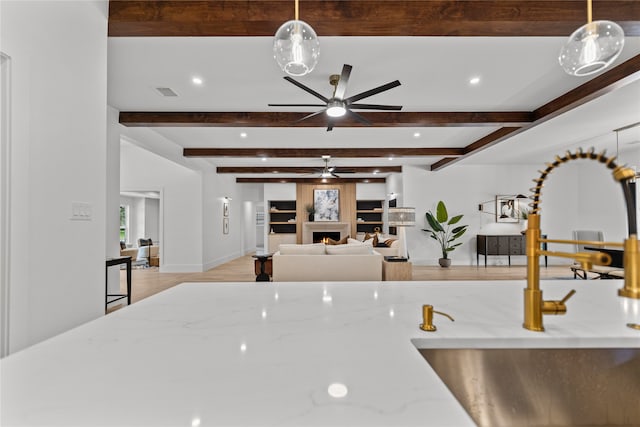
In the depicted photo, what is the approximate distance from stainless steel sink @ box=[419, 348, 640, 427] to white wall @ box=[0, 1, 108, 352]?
5.16ft

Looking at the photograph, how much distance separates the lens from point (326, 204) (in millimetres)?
10016

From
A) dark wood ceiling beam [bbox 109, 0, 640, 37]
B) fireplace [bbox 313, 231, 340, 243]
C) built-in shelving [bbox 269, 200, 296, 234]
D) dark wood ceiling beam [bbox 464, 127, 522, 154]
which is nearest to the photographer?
dark wood ceiling beam [bbox 109, 0, 640, 37]

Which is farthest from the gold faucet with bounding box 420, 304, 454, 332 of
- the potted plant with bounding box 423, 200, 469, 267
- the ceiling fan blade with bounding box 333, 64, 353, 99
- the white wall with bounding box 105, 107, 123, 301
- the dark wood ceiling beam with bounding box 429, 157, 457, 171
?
the potted plant with bounding box 423, 200, 469, 267

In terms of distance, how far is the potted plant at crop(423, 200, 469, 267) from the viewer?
7562mm

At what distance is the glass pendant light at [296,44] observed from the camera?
1.31 meters

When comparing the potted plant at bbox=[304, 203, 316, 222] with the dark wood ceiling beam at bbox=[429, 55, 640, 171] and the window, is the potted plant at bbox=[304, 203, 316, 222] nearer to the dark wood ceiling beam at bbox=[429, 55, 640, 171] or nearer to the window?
the dark wood ceiling beam at bbox=[429, 55, 640, 171]

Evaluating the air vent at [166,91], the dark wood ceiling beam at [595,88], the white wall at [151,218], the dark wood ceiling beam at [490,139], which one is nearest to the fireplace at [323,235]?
the dark wood ceiling beam at [490,139]

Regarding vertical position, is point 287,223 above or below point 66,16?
below

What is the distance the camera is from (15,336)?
4.14 feet

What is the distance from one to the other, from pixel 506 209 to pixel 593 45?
24.3ft

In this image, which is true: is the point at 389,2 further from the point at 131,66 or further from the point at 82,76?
the point at 131,66

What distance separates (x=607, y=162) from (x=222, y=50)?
286 centimetres

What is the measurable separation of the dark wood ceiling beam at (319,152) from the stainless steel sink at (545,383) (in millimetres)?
5817

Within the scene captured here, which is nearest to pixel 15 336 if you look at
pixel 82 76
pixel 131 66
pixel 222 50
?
pixel 82 76
